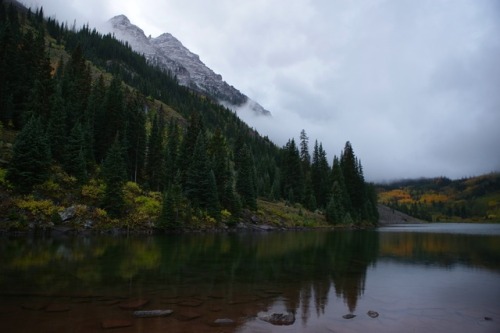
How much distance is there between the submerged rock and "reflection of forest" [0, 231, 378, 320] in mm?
1070

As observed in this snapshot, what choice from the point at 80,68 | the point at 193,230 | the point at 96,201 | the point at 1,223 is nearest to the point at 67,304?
the point at 1,223

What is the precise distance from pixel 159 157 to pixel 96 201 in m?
21.8

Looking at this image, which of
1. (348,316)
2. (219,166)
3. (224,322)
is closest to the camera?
(224,322)

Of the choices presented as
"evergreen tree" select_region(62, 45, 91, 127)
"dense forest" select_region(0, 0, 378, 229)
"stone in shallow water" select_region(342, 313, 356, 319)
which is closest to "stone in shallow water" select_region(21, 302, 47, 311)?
"stone in shallow water" select_region(342, 313, 356, 319)

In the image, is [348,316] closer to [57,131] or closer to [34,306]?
[34,306]

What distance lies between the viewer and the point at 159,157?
70312 millimetres

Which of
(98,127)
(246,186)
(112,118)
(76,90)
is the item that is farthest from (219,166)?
(76,90)

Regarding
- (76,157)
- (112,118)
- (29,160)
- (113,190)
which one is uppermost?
(112,118)

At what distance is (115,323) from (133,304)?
102 inches

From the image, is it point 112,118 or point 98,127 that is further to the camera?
point 112,118

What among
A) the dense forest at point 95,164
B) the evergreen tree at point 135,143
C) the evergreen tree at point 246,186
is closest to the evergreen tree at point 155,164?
the dense forest at point 95,164

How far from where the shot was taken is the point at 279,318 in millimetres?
12828

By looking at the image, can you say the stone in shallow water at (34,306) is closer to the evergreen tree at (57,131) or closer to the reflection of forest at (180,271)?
the reflection of forest at (180,271)

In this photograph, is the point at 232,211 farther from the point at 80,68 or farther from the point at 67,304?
the point at 67,304
